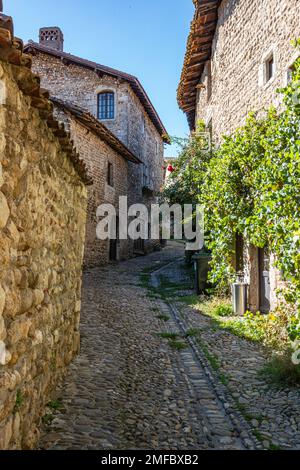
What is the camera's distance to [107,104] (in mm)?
17281

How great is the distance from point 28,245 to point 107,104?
1592 centimetres

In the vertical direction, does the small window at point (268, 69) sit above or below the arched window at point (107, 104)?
below

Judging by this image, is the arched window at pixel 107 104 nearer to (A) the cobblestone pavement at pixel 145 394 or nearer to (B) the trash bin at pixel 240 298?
(B) the trash bin at pixel 240 298

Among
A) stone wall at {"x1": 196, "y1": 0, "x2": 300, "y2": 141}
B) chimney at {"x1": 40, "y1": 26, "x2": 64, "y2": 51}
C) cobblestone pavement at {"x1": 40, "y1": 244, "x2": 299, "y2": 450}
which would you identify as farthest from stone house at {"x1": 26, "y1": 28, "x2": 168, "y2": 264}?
cobblestone pavement at {"x1": 40, "y1": 244, "x2": 299, "y2": 450}

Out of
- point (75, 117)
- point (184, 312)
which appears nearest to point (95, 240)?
point (75, 117)

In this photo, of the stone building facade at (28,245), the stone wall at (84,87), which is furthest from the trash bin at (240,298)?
the stone wall at (84,87)

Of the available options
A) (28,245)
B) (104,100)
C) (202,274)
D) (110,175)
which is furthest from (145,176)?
(28,245)

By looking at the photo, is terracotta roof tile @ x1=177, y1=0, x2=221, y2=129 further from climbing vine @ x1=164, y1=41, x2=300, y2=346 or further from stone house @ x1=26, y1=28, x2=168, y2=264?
climbing vine @ x1=164, y1=41, x2=300, y2=346

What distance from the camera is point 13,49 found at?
198cm

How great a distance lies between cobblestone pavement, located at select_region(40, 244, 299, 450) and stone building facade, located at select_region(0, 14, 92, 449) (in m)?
0.33

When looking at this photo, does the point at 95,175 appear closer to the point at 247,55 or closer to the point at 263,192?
the point at 247,55

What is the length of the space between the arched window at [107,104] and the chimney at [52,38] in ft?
11.2

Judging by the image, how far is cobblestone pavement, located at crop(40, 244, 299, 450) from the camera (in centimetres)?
298

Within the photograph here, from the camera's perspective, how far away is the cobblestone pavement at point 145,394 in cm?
298
